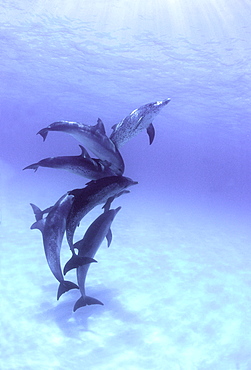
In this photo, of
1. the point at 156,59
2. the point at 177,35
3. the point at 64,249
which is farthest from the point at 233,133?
the point at 64,249

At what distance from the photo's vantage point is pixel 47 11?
58.3 feet

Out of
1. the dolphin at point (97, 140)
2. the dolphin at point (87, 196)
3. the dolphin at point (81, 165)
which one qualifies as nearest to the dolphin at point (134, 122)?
the dolphin at point (97, 140)

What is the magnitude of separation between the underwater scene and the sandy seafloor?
0.03m

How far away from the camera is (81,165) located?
208 inches

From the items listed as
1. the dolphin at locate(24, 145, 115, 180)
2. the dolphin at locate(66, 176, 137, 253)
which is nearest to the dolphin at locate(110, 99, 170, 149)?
the dolphin at locate(24, 145, 115, 180)

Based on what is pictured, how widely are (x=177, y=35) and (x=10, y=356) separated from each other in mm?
18224

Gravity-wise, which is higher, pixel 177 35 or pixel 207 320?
pixel 177 35

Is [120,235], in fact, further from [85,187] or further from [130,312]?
[85,187]

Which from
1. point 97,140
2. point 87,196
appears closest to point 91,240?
point 87,196

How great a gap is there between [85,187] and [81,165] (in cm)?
52

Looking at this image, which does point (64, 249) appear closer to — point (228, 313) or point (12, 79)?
point (228, 313)

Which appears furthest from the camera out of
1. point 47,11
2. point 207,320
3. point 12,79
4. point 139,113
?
point 12,79

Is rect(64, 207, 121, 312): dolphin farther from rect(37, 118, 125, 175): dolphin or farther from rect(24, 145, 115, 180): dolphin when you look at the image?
rect(37, 118, 125, 175): dolphin

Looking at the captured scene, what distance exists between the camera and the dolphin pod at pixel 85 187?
506cm
